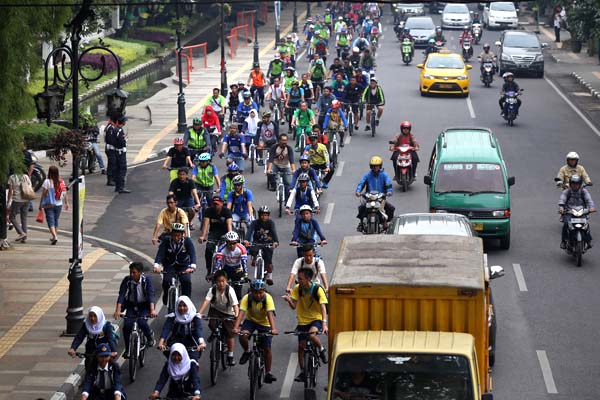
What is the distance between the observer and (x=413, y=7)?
8288 cm

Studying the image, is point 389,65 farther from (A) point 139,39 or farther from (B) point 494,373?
(B) point 494,373

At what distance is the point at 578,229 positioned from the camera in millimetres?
25594

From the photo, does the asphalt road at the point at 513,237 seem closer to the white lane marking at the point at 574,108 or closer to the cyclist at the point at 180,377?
the white lane marking at the point at 574,108

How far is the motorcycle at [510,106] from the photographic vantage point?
137ft

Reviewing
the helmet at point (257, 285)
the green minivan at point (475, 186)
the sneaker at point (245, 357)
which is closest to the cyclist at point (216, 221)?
the sneaker at point (245, 357)

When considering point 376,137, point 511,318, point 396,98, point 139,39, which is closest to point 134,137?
point 376,137

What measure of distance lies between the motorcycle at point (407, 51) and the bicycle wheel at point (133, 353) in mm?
41366

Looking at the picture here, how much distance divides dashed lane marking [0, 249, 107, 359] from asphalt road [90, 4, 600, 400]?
2.01 m

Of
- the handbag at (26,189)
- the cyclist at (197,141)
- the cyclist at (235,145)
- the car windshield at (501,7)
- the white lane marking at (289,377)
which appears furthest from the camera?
the car windshield at (501,7)

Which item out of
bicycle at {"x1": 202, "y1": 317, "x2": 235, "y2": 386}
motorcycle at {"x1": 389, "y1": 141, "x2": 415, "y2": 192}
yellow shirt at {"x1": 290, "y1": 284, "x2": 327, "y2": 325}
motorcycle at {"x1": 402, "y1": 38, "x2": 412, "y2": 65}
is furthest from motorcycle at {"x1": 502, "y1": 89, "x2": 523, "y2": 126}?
yellow shirt at {"x1": 290, "y1": 284, "x2": 327, "y2": 325}

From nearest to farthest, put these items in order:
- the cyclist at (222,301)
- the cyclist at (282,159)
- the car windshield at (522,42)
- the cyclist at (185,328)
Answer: the cyclist at (185,328), the cyclist at (222,301), the cyclist at (282,159), the car windshield at (522,42)

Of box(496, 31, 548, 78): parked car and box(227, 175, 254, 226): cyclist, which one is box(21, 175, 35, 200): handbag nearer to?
box(227, 175, 254, 226): cyclist

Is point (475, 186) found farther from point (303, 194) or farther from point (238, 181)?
point (238, 181)

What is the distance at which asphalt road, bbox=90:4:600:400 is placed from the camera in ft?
64.2
